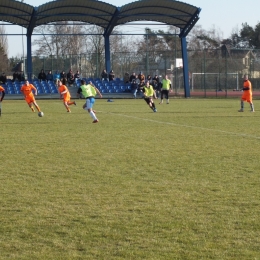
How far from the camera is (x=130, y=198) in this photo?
306 inches

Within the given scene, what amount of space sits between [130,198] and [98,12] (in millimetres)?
36835

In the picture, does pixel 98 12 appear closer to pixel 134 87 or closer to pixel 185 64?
pixel 134 87

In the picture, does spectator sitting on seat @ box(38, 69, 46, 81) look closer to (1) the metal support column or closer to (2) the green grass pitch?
(1) the metal support column

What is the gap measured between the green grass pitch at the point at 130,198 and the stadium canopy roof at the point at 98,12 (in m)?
27.9

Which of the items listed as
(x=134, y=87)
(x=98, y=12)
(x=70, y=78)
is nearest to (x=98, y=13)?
(x=98, y=12)

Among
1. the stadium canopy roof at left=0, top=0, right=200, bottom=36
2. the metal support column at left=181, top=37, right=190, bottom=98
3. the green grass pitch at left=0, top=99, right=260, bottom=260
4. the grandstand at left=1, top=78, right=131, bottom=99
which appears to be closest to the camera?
the green grass pitch at left=0, top=99, right=260, bottom=260

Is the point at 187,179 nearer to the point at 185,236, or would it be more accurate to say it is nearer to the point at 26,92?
the point at 185,236

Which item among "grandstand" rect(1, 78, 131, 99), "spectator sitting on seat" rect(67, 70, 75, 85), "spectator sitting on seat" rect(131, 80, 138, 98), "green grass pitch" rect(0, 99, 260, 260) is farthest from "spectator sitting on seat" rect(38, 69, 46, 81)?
"green grass pitch" rect(0, 99, 260, 260)

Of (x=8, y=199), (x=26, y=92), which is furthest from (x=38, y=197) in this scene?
(x=26, y=92)

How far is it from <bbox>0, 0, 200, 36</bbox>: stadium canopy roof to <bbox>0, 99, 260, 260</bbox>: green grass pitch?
27.9 metres

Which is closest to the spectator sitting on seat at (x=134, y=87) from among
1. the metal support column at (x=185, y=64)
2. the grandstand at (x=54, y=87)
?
the grandstand at (x=54, y=87)

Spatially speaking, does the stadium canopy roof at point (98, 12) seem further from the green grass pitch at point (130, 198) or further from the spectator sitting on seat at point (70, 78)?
the green grass pitch at point (130, 198)

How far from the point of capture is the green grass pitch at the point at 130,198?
564 cm

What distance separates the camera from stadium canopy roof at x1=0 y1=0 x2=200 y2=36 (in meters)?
41.5
